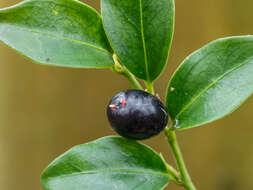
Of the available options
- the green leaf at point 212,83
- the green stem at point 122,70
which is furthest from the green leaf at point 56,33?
the green leaf at point 212,83

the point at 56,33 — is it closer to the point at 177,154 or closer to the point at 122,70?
the point at 122,70

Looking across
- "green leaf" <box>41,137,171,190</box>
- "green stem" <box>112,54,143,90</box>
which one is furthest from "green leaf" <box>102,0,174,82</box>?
"green leaf" <box>41,137,171,190</box>

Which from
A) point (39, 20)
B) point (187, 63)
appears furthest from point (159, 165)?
point (39, 20)

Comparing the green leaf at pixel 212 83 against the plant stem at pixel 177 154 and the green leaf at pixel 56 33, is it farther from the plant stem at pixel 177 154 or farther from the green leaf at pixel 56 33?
the green leaf at pixel 56 33

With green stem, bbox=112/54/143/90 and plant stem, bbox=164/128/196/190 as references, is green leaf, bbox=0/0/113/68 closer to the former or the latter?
green stem, bbox=112/54/143/90

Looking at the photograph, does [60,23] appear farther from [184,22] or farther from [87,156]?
[184,22]

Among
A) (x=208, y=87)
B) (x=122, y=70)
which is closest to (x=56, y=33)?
(x=122, y=70)
